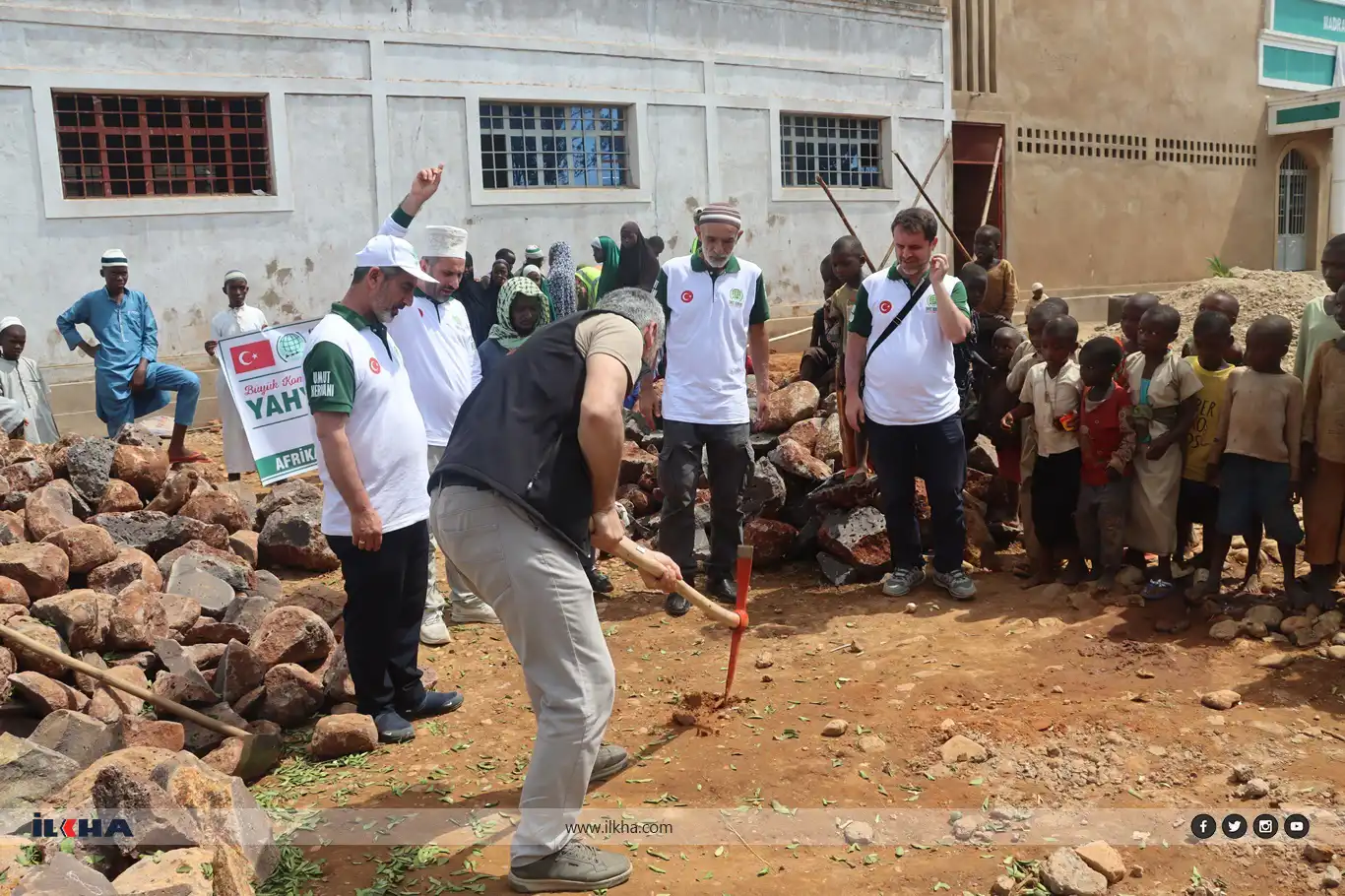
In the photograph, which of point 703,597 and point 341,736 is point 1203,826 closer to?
point 703,597

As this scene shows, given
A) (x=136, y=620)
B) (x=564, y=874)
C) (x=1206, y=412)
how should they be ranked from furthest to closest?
1. (x=1206, y=412)
2. (x=136, y=620)
3. (x=564, y=874)

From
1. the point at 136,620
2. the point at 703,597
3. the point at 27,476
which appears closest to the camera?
the point at 703,597

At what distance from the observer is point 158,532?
6.83 meters

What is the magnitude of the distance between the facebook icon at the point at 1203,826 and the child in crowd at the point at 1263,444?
201 centimetres

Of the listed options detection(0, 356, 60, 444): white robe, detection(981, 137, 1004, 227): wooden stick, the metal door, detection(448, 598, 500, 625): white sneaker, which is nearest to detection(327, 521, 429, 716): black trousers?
detection(448, 598, 500, 625): white sneaker

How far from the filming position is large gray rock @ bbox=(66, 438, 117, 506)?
7.27 meters

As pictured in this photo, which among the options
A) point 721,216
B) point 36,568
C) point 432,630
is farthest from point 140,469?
point 721,216

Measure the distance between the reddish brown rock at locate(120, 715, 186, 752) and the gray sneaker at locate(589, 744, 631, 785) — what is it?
158 centimetres

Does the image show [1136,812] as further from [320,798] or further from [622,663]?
[320,798]

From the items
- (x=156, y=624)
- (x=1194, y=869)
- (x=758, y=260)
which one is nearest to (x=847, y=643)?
(x=1194, y=869)

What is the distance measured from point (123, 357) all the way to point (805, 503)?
20.2 feet

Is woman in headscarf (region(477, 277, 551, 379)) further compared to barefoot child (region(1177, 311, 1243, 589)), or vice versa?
woman in headscarf (region(477, 277, 551, 379))

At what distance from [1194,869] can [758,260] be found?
1356 cm

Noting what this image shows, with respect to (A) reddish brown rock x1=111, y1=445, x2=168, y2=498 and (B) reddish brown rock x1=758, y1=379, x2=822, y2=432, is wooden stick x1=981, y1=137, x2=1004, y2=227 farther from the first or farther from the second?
(A) reddish brown rock x1=111, y1=445, x2=168, y2=498
